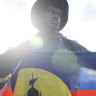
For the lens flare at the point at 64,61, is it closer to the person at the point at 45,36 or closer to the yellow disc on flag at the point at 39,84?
the yellow disc on flag at the point at 39,84

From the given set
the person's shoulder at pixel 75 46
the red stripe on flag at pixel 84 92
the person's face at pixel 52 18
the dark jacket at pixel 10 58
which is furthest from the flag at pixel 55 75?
the person's face at pixel 52 18

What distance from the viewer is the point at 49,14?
358cm

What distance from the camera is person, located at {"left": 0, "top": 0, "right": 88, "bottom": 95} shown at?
9.40 ft

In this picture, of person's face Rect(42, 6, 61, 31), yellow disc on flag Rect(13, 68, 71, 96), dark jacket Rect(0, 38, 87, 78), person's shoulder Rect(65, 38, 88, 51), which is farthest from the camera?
person's face Rect(42, 6, 61, 31)

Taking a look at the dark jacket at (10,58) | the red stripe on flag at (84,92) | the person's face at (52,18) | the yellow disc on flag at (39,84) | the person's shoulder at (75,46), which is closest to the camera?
the yellow disc on flag at (39,84)

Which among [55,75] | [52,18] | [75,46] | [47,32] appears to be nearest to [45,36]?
[47,32]

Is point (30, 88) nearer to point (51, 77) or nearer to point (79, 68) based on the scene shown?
point (51, 77)

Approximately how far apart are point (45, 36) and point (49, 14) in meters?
0.44

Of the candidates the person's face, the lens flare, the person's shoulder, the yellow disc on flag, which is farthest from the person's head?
the yellow disc on flag

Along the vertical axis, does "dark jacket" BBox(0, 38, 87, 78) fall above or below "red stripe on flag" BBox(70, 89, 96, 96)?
above

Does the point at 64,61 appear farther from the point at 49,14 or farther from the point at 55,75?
the point at 49,14

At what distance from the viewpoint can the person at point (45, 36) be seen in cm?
287

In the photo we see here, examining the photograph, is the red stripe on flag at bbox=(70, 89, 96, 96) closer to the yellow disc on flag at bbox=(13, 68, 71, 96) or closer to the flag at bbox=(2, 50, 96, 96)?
the flag at bbox=(2, 50, 96, 96)

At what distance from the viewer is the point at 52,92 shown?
8.35 ft
